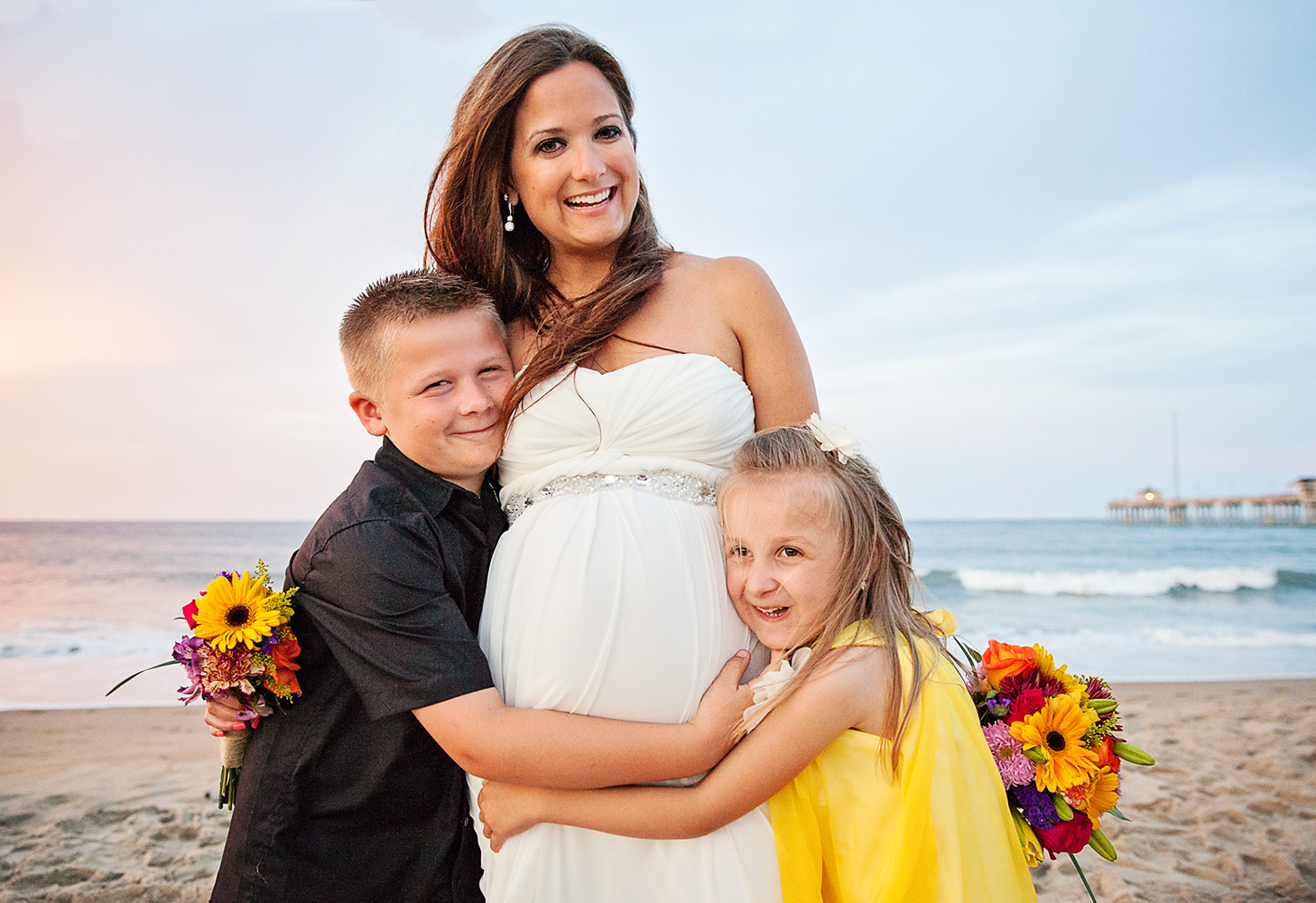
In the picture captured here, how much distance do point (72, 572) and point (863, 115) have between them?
68.8 ft

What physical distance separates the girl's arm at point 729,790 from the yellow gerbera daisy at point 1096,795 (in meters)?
0.79

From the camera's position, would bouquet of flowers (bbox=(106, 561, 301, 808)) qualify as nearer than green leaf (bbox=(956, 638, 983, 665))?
Yes

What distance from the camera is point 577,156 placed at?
2.72 m

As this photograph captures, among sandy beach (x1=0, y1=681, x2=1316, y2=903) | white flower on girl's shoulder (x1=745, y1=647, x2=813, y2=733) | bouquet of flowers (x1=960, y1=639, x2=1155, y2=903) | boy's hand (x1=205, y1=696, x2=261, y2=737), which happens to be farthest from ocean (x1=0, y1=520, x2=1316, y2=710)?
bouquet of flowers (x1=960, y1=639, x2=1155, y2=903)

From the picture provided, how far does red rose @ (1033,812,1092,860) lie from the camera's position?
89.3 inches

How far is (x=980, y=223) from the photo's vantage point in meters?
18.6

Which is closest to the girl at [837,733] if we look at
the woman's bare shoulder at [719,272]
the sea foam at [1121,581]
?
the woman's bare shoulder at [719,272]

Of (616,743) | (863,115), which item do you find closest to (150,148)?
(863,115)

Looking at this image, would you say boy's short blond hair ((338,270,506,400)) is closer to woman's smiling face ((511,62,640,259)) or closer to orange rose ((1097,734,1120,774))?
woman's smiling face ((511,62,640,259))

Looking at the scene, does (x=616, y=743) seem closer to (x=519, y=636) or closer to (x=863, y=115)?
(x=519, y=636)

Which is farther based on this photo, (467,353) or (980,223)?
(980,223)

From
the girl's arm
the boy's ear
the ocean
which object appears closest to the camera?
the girl's arm

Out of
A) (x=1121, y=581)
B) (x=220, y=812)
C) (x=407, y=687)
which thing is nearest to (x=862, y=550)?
(x=407, y=687)

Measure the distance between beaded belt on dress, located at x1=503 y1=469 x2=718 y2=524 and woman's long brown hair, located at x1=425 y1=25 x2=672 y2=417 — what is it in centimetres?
29
